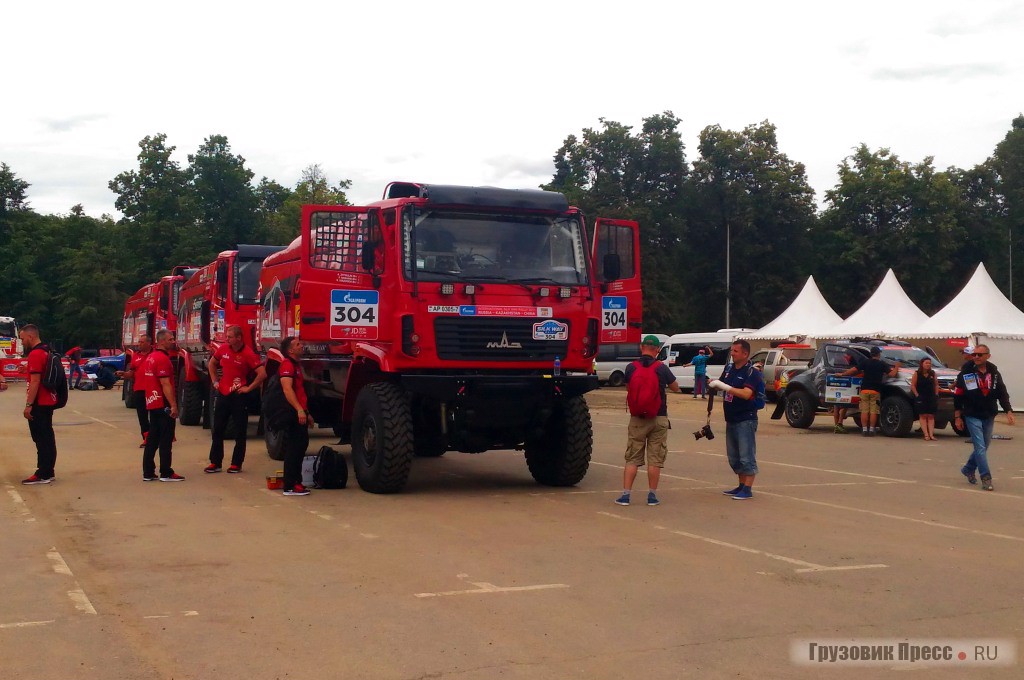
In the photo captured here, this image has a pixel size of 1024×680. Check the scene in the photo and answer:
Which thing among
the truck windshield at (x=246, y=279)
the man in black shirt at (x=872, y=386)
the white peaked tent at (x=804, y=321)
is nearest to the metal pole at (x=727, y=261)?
the white peaked tent at (x=804, y=321)

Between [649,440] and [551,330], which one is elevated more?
[551,330]

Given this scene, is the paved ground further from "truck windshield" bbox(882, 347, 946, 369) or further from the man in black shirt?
"truck windshield" bbox(882, 347, 946, 369)

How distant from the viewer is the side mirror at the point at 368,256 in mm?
12117

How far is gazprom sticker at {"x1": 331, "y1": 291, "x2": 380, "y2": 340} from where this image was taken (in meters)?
12.2

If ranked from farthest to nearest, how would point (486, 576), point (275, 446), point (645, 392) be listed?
point (275, 446) → point (645, 392) → point (486, 576)

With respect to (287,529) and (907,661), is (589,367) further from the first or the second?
(907,661)

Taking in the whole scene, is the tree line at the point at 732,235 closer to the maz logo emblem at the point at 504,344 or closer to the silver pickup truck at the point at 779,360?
the silver pickup truck at the point at 779,360

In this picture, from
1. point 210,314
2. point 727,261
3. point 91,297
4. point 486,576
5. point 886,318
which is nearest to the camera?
point 486,576

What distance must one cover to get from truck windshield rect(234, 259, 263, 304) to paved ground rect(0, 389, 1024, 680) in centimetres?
552

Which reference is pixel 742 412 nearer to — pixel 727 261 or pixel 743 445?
pixel 743 445

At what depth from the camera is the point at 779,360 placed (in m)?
34.8

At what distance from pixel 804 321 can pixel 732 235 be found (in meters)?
27.0

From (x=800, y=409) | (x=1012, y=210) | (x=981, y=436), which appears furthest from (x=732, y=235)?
(x=981, y=436)

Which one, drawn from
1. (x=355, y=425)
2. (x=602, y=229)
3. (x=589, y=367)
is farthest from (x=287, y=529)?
(x=602, y=229)
